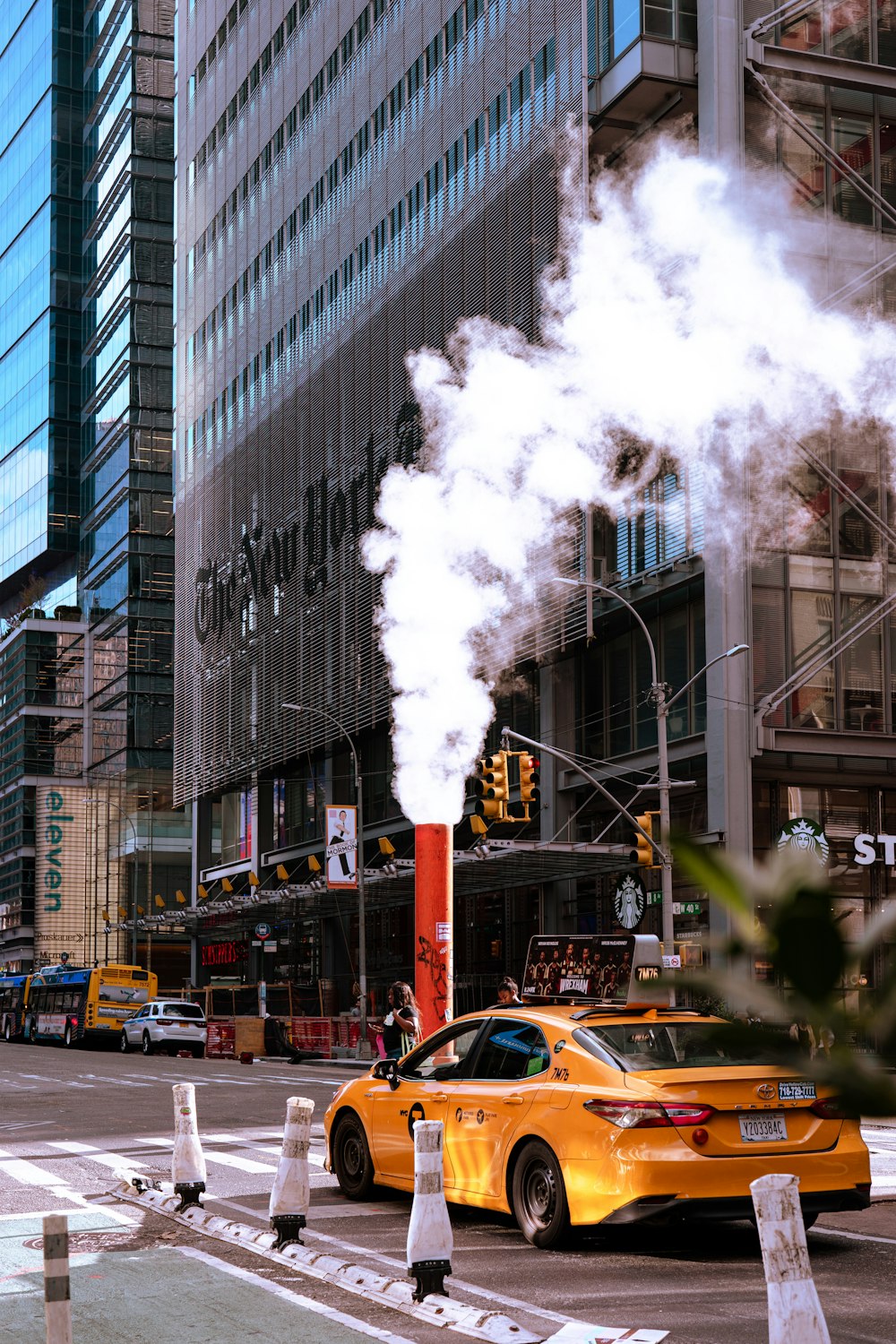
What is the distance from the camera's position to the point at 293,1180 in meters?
10.2

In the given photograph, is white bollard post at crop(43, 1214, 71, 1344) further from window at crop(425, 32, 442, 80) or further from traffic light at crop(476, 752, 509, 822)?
window at crop(425, 32, 442, 80)

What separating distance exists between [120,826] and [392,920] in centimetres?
5531

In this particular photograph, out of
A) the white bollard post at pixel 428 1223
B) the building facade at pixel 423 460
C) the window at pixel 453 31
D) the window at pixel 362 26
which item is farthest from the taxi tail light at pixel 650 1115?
the window at pixel 362 26

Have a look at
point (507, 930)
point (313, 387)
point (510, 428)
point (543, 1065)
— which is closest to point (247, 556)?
point (313, 387)

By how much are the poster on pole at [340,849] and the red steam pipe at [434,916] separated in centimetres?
2492

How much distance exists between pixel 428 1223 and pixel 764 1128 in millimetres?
2320

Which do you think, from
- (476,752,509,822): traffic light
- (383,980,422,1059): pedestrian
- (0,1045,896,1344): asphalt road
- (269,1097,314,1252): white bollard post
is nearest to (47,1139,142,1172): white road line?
(0,1045,896,1344): asphalt road

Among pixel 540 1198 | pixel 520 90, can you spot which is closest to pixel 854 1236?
pixel 540 1198

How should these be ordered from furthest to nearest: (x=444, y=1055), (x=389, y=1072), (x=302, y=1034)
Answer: (x=302, y=1034) → (x=389, y=1072) → (x=444, y=1055)

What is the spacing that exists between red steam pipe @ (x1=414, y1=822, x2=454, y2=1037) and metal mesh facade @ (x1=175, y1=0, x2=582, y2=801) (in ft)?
76.5

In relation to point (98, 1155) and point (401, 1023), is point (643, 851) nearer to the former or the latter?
point (401, 1023)

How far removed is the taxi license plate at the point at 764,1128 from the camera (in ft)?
32.2

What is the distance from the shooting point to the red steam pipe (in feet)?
68.5

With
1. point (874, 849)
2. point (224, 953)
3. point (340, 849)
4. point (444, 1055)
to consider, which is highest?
point (340, 849)
